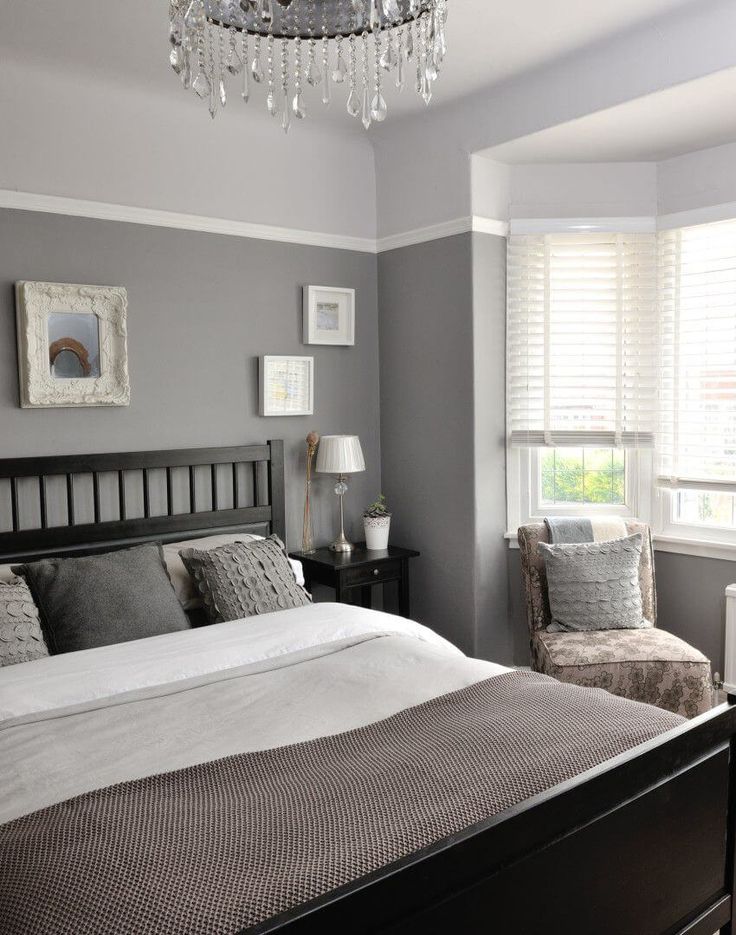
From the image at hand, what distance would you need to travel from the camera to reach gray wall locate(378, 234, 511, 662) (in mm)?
3920

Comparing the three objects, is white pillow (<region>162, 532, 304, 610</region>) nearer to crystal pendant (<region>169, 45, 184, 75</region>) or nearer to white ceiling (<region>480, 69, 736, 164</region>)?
crystal pendant (<region>169, 45, 184, 75</region>)

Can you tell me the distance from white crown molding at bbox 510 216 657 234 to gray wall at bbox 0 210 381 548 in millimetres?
839

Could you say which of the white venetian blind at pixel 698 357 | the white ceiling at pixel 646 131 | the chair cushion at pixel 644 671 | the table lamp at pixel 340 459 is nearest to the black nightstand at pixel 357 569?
the table lamp at pixel 340 459

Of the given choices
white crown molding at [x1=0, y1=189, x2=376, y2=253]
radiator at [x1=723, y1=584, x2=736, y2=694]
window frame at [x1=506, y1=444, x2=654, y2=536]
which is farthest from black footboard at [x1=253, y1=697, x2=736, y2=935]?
white crown molding at [x1=0, y1=189, x2=376, y2=253]

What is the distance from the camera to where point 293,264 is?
4016 mm

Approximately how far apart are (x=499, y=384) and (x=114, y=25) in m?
2.20

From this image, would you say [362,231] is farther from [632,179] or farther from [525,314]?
[632,179]

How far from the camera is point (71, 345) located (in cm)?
335

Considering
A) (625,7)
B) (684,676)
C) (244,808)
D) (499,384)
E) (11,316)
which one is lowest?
(684,676)

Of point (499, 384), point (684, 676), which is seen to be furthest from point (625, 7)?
point (684, 676)

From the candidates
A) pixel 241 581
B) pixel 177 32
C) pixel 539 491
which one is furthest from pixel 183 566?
pixel 177 32

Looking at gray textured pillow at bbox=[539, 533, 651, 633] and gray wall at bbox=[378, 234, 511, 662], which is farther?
gray wall at bbox=[378, 234, 511, 662]

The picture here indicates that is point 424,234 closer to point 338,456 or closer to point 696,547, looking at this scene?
point 338,456

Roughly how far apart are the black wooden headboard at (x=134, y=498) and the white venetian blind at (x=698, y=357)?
1.85m
